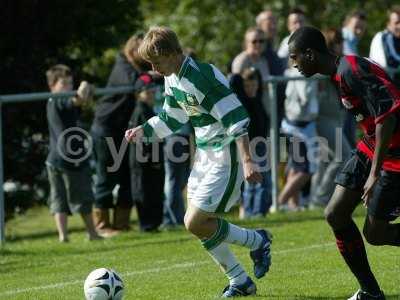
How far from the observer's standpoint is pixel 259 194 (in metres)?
13.3

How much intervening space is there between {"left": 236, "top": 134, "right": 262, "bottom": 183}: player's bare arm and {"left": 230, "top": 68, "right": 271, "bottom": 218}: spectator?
5070mm

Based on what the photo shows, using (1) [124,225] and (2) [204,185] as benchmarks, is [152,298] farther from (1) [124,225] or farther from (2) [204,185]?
(1) [124,225]

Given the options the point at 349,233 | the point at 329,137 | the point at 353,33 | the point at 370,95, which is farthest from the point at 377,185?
the point at 353,33

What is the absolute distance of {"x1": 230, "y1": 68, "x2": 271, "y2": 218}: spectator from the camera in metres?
12.9

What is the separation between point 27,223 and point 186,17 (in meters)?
8.05

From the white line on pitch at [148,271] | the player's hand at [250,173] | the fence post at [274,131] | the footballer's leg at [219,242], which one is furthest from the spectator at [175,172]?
A: the player's hand at [250,173]

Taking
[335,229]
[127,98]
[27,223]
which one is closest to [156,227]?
[127,98]

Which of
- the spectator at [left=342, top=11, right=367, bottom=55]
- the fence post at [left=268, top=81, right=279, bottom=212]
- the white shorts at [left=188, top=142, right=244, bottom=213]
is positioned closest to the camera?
the white shorts at [left=188, top=142, right=244, bottom=213]

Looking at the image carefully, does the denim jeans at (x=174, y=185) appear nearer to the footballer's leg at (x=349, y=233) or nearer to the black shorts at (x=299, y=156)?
the black shorts at (x=299, y=156)

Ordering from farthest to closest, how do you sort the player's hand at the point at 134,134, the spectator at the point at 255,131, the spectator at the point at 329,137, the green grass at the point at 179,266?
the spectator at the point at 329,137 < the spectator at the point at 255,131 < the green grass at the point at 179,266 < the player's hand at the point at 134,134

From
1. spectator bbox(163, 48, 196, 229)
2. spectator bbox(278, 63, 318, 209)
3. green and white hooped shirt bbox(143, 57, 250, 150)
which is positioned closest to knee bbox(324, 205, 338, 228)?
green and white hooped shirt bbox(143, 57, 250, 150)

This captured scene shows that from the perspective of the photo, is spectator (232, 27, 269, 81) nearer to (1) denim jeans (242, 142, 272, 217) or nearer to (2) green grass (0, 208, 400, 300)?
(1) denim jeans (242, 142, 272, 217)

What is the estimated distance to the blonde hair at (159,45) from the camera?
7852 mm

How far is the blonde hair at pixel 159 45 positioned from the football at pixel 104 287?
1562 mm
